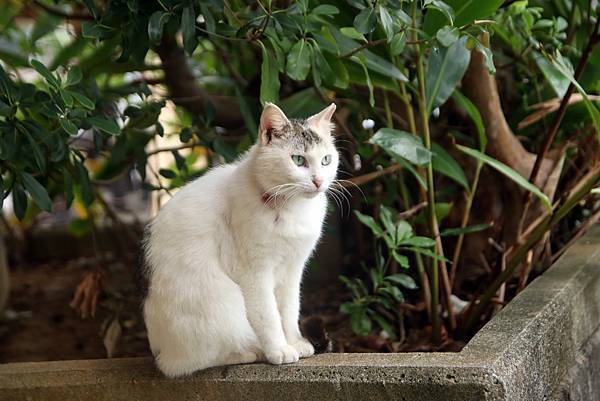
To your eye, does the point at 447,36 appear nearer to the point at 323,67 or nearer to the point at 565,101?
the point at 323,67

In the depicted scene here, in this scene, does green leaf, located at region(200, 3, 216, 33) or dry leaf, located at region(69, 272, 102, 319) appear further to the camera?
dry leaf, located at region(69, 272, 102, 319)

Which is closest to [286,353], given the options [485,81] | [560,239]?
[485,81]

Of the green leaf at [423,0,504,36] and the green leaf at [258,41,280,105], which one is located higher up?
the green leaf at [423,0,504,36]

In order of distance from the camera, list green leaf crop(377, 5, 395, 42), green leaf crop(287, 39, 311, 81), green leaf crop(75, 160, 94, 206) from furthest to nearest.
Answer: green leaf crop(75, 160, 94, 206) → green leaf crop(287, 39, 311, 81) → green leaf crop(377, 5, 395, 42)

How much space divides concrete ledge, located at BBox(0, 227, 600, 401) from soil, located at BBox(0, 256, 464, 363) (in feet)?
1.18

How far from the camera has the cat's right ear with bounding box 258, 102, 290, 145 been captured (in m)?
1.92

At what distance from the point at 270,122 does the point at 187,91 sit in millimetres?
1428

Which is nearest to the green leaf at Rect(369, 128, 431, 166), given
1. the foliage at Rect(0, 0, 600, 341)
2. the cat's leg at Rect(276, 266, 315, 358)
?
the foliage at Rect(0, 0, 600, 341)

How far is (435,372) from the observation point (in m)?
1.75

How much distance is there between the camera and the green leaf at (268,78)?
2.25 m

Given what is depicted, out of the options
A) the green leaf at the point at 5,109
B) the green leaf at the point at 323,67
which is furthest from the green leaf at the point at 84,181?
the green leaf at the point at 323,67

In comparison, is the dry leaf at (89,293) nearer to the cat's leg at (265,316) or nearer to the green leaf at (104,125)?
the green leaf at (104,125)

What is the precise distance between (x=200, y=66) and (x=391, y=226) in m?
2.16

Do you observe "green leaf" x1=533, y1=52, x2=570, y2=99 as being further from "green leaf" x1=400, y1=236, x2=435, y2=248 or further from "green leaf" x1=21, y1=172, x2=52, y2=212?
"green leaf" x1=21, y1=172, x2=52, y2=212
